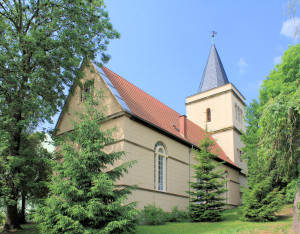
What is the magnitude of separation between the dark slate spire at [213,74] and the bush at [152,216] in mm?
21413

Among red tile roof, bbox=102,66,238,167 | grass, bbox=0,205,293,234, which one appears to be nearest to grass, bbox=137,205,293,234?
grass, bbox=0,205,293,234

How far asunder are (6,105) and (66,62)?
12.5 ft

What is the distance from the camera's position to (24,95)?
15.3 meters

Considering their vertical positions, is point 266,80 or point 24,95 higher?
point 266,80

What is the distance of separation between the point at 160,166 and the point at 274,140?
28.5 feet

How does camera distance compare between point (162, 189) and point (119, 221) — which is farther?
point (162, 189)

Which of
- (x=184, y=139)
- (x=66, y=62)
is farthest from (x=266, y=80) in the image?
(x=66, y=62)

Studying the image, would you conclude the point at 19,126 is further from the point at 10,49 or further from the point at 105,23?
the point at 105,23

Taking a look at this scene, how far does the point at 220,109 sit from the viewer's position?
106 ft

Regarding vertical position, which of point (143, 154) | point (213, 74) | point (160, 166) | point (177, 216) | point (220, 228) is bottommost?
point (220, 228)

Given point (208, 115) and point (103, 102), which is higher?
point (208, 115)

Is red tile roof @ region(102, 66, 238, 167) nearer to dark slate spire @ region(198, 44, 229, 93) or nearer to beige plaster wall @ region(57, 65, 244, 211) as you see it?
beige plaster wall @ region(57, 65, 244, 211)

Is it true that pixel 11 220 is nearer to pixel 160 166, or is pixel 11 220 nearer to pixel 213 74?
pixel 160 166

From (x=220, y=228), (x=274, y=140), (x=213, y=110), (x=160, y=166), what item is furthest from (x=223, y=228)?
(x=213, y=110)
